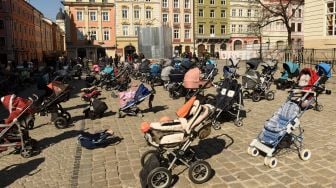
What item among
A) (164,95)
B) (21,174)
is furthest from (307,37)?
(21,174)

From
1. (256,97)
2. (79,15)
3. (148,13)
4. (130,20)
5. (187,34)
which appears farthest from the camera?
(187,34)

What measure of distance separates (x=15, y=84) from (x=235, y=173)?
1670cm

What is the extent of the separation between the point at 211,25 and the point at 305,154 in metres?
57.4

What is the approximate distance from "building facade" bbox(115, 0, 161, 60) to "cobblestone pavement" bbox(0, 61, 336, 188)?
48064mm

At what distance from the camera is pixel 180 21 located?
196 feet

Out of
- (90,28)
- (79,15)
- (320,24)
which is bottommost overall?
(320,24)

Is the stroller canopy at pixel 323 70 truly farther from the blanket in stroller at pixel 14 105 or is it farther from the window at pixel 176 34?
the window at pixel 176 34

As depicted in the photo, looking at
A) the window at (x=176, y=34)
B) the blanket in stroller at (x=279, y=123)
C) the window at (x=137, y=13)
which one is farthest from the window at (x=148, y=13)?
the blanket in stroller at (x=279, y=123)

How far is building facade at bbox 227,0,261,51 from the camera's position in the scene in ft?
206

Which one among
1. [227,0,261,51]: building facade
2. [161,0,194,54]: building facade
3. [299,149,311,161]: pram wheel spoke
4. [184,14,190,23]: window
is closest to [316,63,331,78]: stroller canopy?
[299,149,311,161]: pram wheel spoke

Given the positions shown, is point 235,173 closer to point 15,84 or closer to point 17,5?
point 15,84

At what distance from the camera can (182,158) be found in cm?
582

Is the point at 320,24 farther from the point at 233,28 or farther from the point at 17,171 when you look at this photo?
the point at 233,28

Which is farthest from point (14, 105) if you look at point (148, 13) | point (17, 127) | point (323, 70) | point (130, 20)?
point (148, 13)
